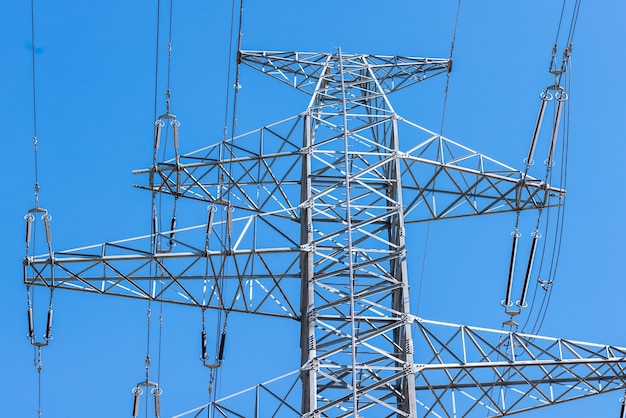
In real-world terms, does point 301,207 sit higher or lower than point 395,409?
higher

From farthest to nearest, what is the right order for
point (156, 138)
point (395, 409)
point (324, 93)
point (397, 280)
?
point (324, 93) < point (156, 138) < point (397, 280) < point (395, 409)

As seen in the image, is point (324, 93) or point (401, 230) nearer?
point (401, 230)

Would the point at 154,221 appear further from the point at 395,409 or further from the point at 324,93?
the point at 395,409

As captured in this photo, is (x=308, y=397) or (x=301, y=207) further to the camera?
(x=301, y=207)

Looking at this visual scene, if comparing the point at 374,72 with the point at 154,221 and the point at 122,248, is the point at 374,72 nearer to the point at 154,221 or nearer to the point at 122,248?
the point at 154,221

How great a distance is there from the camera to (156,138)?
1102 inches

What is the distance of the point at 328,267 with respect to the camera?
87.9ft

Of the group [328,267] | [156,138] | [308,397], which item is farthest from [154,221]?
[308,397]

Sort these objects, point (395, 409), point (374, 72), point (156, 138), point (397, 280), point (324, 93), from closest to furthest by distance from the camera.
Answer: point (395, 409), point (397, 280), point (156, 138), point (324, 93), point (374, 72)

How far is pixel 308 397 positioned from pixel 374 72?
33.4 ft

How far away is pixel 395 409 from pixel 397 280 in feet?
8.22

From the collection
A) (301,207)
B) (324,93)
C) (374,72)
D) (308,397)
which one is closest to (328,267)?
(301,207)

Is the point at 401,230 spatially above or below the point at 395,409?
above

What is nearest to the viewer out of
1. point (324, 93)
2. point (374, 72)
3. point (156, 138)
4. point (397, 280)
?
point (397, 280)
